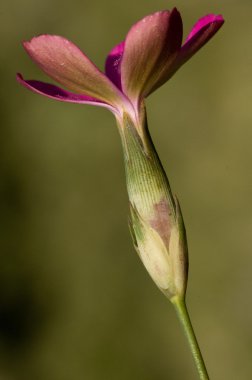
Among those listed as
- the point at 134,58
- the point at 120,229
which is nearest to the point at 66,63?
the point at 134,58

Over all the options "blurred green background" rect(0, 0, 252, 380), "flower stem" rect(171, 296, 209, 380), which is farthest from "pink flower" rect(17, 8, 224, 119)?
"blurred green background" rect(0, 0, 252, 380)

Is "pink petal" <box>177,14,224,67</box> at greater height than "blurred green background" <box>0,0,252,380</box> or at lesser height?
greater

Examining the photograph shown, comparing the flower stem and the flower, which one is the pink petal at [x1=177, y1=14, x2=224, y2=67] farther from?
the flower stem

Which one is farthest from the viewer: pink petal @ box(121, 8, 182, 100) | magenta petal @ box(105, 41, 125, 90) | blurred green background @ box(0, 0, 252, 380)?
blurred green background @ box(0, 0, 252, 380)

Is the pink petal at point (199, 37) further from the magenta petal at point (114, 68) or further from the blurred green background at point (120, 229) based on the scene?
the blurred green background at point (120, 229)

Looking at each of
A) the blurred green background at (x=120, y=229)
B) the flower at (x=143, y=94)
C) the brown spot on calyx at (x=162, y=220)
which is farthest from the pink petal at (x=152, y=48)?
the blurred green background at (x=120, y=229)

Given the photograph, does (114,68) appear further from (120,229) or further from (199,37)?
(120,229)
